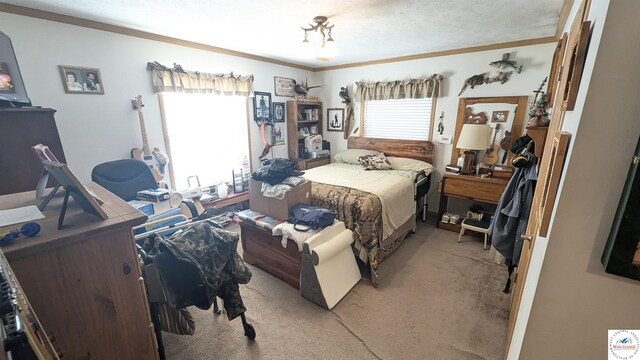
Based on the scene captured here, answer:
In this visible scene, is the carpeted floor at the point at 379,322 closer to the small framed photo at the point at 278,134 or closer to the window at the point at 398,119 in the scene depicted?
the window at the point at 398,119

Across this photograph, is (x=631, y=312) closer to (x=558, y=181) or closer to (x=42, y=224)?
(x=558, y=181)

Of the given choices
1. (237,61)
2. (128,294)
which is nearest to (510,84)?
(237,61)

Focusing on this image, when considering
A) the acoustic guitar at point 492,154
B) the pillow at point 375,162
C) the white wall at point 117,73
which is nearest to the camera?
the white wall at point 117,73

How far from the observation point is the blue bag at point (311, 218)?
2107mm

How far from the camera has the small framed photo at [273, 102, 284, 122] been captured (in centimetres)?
417

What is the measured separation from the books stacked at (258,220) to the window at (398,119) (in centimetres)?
257

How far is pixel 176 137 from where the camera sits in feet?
10.3

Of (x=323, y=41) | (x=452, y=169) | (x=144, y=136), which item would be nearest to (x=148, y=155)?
(x=144, y=136)

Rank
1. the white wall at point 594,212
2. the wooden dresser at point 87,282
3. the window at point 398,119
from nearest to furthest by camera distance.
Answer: the white wall at point 594,212
the wooden dresser at point 87,282
the window at point 398,119

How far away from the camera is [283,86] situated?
4.24m

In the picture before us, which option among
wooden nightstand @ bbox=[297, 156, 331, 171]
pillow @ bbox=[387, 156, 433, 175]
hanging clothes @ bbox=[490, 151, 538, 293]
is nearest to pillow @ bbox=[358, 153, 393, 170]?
Result: pillow @ bbox=[387, 156, 433, 175]

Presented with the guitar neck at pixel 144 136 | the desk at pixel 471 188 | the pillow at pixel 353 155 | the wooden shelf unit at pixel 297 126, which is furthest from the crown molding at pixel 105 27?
the desk at pixel 471 188

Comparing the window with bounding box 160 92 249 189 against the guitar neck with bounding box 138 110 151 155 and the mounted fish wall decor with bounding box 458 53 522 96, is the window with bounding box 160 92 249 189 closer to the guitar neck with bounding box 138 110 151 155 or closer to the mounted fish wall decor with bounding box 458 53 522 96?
the guitar neck with bounding box 138 110 151 155

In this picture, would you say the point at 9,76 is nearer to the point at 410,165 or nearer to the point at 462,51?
the point at 410,165
